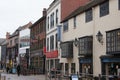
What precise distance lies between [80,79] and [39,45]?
33774 millimetres

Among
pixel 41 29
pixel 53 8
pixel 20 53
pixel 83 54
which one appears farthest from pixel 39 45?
pixel 83 54

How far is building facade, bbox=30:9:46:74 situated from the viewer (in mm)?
56656

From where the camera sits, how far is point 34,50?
65.3 metres

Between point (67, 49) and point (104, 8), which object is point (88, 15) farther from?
point (67, 49)

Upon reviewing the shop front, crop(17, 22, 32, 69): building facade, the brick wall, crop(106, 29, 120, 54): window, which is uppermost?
the brick wall

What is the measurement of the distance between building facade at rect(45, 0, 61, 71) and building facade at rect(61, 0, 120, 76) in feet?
21.6

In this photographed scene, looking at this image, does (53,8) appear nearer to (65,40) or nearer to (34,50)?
(65,40)

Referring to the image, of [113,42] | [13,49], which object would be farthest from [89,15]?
[13,49]

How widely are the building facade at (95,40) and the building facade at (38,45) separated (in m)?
17.7

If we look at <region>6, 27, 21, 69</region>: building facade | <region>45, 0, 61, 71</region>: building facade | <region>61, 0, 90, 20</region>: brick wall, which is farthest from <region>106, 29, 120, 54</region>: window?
<region>6, 27, 21, 69</region>: building facade

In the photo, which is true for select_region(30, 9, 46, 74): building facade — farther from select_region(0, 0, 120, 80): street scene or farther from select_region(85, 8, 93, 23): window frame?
select_region(85, 8, 93, 23): window frame

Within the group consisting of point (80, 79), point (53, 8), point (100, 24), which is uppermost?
point (53, 8)

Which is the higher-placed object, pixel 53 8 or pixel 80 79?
pixel 53 8

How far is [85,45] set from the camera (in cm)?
3200
